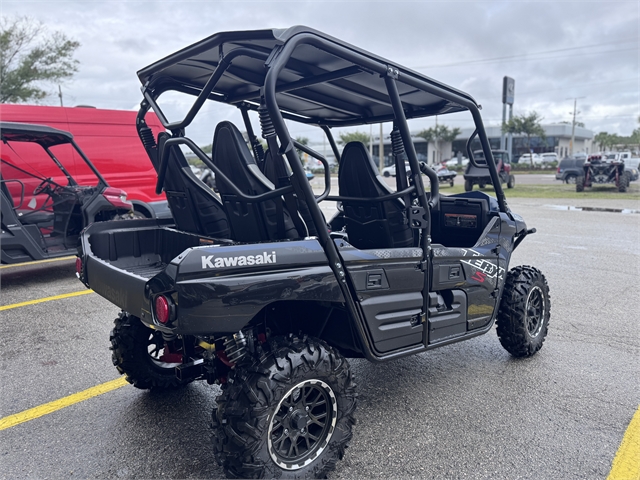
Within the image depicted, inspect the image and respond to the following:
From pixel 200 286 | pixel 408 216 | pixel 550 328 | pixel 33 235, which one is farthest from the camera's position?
pixel 33 235

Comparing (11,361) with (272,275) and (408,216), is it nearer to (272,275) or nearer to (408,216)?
(272,275)

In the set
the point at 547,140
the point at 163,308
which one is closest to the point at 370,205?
the point at 163,308

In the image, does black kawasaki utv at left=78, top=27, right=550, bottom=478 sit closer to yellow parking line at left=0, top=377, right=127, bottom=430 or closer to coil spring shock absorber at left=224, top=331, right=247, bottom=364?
coil spring shock absorber at left=224, top=331, right=247, bottom=364

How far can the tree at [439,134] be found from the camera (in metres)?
58.7

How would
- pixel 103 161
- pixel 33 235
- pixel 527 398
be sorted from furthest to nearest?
pixel 103 161
pixel 33 235
pixel 527 398

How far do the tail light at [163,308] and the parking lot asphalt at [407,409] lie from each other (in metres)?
0.85

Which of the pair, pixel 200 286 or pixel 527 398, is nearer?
pixel 200 286

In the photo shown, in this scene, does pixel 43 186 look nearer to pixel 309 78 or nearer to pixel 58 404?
pixel 58 404

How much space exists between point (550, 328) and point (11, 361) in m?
4.53

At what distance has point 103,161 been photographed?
28.9 ft

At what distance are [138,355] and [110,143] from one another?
6862 millimetres

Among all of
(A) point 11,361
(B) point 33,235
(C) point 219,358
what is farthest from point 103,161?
(C) point 219,358

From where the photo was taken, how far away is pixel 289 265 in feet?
7.47

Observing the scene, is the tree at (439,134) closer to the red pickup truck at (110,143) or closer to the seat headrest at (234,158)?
the red pickup truck at (110,143)
